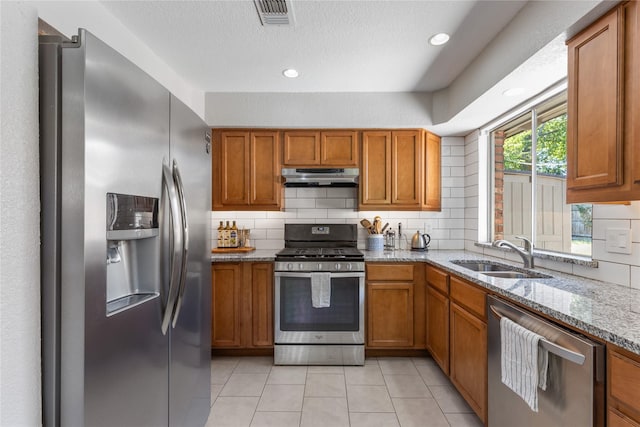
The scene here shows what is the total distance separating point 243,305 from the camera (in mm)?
2887

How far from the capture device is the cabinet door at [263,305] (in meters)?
2.88

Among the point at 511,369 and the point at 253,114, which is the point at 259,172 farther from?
the point at 511,369

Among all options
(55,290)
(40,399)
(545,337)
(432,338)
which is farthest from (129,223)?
(432,338)

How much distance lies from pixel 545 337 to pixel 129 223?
163 centimetres

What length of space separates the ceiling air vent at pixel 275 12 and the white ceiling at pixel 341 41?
0.05 meters

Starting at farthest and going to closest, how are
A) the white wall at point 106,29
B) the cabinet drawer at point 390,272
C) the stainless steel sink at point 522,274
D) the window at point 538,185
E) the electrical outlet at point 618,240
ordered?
the cabinet drawer at point 390,272 < the window at point 538,185 < the stainless steel sink at point 522,274 < the electrical outlet at point 618,240 < the white wall at point 106,29

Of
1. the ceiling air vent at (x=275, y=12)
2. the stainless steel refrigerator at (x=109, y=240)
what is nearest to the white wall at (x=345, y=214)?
the ceiling air vent at (x=275, y=12)

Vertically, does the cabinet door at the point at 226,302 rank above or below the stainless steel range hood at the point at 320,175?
below

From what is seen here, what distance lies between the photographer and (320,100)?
121 inches

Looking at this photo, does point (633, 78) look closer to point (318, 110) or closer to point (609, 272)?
point (609, 272)

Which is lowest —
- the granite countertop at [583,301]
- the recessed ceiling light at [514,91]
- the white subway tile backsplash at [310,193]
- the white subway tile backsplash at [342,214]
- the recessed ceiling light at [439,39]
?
the granite countertop at [583,301]

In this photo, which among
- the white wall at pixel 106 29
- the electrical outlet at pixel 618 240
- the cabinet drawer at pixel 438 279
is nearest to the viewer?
the white wall at pixel 106 29

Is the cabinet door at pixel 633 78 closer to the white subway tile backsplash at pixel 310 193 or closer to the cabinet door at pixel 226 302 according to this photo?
the white subway tile backsplash at pixel 310 193

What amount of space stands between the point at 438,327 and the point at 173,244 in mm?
2112
